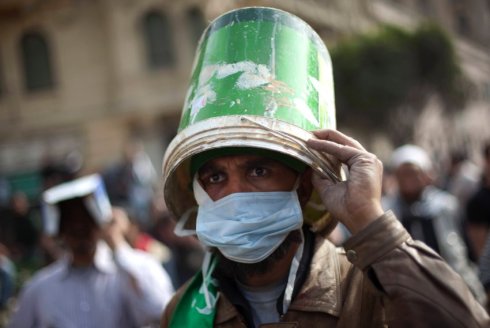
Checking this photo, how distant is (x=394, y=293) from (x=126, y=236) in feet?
15.5

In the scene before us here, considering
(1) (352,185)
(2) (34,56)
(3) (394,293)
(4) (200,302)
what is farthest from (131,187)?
(2) (34,56)

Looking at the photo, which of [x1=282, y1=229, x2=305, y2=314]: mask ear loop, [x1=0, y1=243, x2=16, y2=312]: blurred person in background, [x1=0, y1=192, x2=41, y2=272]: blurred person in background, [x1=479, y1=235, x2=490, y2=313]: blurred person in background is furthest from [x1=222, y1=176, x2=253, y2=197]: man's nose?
[x1=0, y1=192, x2=41, y2=272]: blurred person in background

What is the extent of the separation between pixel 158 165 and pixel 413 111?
1411 centimetres

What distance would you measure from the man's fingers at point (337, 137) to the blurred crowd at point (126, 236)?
2413mm

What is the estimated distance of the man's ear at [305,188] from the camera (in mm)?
2611

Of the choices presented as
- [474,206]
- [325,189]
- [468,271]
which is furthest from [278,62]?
[468,271]

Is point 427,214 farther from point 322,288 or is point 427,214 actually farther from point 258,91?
point 258,91

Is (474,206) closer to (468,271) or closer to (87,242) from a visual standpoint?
(468,271)

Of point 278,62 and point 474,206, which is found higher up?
point 278,62

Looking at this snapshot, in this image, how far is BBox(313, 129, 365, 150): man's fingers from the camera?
2.32 m

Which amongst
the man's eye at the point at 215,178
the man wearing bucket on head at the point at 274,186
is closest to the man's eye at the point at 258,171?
the man wearing bucket on head at the point at 274,186

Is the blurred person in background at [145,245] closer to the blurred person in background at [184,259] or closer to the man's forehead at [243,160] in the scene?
the blurred person in background at [184,259]

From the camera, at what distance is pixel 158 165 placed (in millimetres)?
25312

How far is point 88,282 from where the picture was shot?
4273 millimetres
